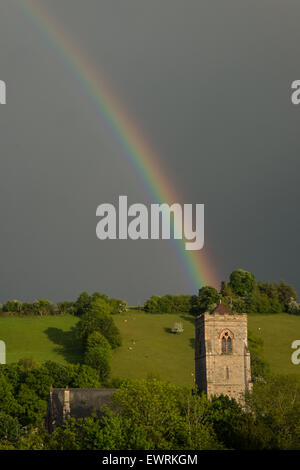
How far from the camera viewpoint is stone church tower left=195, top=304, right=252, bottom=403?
8219 cm

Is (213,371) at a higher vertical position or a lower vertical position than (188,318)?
lower

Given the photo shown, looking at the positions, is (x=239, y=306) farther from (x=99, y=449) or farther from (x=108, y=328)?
(x=99, y=449)

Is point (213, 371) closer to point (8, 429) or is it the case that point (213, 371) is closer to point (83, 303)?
point (8, 429)

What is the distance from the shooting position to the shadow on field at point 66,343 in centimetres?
14988

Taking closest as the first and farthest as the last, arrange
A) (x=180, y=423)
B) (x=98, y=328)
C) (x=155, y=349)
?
(x=180, y=423) → (x=98, y=328) → (x=155, y=349)

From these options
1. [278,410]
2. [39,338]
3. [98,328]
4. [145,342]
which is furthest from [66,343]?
[278,410]

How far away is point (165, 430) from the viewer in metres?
61.8

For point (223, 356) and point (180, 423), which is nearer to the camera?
point (180, 423)

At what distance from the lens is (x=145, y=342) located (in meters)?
160

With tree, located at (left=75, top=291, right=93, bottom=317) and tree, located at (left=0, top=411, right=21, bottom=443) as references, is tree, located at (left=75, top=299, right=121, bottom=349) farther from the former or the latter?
tree, located at (left=0, top=411, right=21, bottom=443)

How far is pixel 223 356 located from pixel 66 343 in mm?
84670

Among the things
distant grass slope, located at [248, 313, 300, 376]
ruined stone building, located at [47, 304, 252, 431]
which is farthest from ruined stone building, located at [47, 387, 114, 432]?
distant grass slope, located at [248, 313, 300, 376]

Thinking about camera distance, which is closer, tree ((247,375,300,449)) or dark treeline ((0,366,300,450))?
dark treeline ((0,366,300,450))
